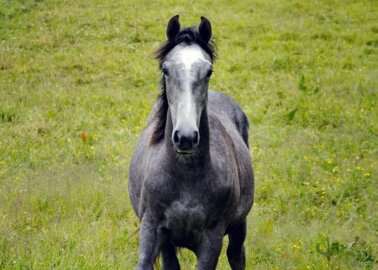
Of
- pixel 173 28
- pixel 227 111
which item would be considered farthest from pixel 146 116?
pixel 173 28

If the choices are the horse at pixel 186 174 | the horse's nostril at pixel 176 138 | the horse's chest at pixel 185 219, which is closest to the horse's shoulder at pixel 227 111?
the horse at pixel 186 174

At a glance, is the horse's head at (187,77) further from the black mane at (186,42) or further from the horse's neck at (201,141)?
the horse's neck at (201,141)

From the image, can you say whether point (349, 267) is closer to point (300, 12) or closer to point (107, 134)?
point (107, 134)

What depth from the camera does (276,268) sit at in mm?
6168

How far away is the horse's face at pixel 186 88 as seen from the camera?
3734mm

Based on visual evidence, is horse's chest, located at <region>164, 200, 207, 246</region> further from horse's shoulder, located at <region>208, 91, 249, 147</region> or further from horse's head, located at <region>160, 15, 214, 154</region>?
horse's shoulder, located at <region>208, 91, 249, 147</region>

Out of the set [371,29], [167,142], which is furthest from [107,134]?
[371,29]

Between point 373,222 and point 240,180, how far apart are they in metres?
3.03

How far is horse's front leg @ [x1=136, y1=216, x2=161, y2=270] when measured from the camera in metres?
4.26

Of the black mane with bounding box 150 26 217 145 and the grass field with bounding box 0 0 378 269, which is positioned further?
the grass field with bounding box 0 0 378 269

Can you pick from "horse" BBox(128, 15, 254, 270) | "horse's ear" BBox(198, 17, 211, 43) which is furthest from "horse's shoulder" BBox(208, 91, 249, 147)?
"horse's ear" BBox(198, 17, 211, 43)

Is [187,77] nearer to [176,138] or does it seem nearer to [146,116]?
[176,138]

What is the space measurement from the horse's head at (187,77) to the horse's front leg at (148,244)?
845 mm

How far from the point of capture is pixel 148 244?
14.2 feet
